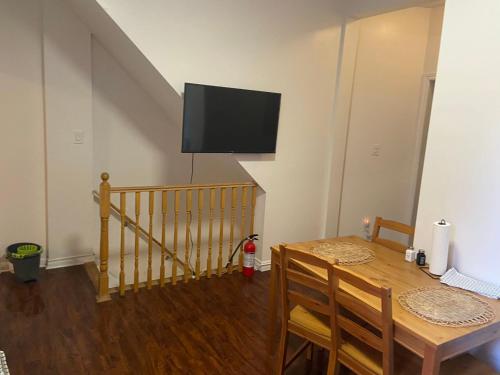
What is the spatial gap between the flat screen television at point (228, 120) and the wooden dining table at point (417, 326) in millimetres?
1255

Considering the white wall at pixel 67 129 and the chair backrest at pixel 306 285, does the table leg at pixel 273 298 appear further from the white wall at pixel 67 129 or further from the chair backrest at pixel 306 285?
the white wall at pixel 67 129

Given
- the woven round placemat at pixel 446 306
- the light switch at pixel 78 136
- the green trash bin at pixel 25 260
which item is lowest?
the green trash bin at pixel 25 260

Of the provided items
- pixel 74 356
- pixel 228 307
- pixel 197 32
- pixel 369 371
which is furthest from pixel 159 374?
pixel 197 32

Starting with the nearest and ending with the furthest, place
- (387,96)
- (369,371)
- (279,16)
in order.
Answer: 1. (369,371)
2. (279,16)
3. (387,96)

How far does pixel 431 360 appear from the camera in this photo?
1.57 meters

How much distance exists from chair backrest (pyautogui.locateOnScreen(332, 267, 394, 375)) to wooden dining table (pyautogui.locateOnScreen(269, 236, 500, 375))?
0.04 metres

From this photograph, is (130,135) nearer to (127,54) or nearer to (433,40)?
(127,54)

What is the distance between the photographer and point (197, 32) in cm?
317

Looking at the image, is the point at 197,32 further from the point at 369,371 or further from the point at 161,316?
the point at 369,371

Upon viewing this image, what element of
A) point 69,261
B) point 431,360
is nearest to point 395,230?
point 431,360

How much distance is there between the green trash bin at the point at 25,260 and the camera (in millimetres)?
3309

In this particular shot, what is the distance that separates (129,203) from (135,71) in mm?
1323

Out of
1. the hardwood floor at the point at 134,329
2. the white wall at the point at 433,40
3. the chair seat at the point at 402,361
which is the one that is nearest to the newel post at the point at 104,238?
the hardwood floor at the point at 134,329

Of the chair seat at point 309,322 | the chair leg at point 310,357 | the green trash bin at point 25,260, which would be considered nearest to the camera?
the chair seat at point 309,322
